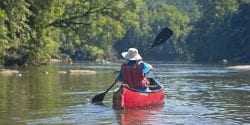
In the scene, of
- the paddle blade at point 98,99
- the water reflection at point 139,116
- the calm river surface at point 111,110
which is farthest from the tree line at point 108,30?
the water reflection at point 139,116

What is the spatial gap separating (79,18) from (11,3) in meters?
16.4

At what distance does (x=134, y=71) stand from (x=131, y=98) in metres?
1.06

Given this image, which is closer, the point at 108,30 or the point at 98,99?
the point at 98,99

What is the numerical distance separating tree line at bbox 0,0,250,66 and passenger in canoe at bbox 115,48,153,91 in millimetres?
13633

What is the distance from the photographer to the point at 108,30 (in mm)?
50000

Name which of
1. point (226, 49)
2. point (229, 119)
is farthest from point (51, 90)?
point (226, 49)

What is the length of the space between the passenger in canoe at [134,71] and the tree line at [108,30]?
44.7 feet

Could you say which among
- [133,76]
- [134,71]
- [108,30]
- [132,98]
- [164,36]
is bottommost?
[132,98]

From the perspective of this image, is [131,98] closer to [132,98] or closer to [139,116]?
[132,98]

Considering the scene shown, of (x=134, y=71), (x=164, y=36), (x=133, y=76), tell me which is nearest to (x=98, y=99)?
(x=133, y=76)

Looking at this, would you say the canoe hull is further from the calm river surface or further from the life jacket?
the life jacket

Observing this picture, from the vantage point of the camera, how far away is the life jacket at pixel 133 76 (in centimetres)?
1908

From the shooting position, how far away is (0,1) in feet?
111

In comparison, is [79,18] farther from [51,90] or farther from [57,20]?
[51,90]
